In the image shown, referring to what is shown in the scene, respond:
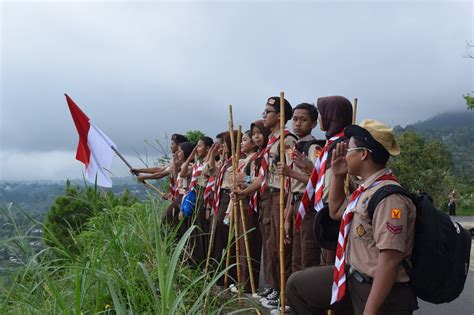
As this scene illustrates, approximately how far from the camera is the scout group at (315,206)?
2.27 m

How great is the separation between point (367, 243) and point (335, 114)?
1323 mm

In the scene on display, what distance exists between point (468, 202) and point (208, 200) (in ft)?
111

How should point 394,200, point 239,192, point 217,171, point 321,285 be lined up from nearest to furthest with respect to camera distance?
point 394,200
point 321,285
point 239,192
point 217,171

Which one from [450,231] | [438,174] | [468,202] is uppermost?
[450,231]

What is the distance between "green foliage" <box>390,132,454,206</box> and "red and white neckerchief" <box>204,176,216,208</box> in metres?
27.6

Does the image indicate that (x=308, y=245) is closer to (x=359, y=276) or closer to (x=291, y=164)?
(x=291, y=164)

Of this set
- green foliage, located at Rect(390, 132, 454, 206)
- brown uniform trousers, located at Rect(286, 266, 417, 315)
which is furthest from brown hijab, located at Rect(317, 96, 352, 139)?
green foliage, located at Rect(390, 132, 454, 206)

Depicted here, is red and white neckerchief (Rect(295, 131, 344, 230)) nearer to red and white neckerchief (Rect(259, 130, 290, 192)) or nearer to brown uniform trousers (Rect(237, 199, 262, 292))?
red and white neckerchief (Rect(259, 130, 290, 192))

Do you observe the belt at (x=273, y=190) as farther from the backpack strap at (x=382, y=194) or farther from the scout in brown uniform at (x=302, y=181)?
the backpack strap at (x=382, y=194)

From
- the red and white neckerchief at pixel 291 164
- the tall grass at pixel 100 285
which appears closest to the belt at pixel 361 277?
the tall grass at pixel 100 285

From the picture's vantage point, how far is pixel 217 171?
5.91 metres

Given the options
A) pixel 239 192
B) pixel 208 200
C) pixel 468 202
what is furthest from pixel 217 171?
pixel 468 202

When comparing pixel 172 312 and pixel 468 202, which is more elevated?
pixel 172 312

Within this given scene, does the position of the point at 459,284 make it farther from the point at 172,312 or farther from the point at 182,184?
the point at 182,184
